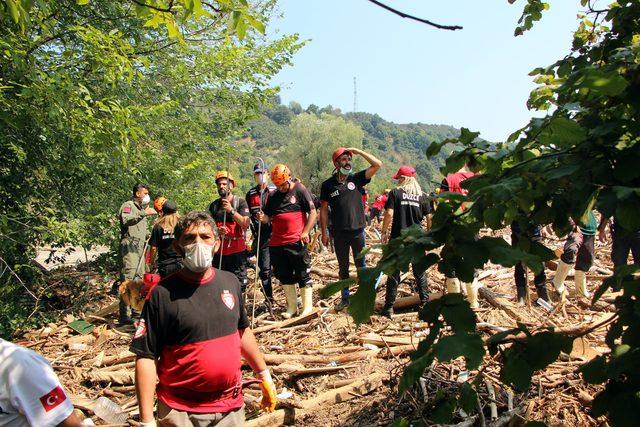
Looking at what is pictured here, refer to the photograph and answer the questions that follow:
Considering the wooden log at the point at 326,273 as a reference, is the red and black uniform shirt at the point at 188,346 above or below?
above

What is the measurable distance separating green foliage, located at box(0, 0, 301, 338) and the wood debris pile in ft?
5.92

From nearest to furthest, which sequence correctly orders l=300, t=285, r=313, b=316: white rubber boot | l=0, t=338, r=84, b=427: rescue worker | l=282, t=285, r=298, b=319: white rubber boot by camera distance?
1. l=0, t=338, r=84, b=427: rescue worker
2. l=300, t=285, r=313, b=316: white rubber boot
3. l=282, t=285, r=298, b=319: white rubber boot

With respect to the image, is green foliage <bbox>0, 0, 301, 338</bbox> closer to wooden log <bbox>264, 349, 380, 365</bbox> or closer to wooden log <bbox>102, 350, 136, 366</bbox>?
wooden log <bbox>102, 350, 136, 366</bbox>

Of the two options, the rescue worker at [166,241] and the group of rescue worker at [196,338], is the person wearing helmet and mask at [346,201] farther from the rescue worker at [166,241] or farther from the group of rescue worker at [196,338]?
the rescue worker at [166,241]

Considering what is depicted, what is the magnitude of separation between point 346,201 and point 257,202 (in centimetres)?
184

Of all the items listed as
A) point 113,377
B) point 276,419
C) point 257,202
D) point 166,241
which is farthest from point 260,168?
point 276,419

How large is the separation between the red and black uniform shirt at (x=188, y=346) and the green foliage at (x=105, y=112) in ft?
5.46

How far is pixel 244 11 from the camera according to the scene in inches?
114

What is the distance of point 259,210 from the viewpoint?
8203 millimetres

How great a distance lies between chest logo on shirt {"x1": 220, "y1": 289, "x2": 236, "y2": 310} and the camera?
305cm

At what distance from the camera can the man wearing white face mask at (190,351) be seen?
2.81 metres

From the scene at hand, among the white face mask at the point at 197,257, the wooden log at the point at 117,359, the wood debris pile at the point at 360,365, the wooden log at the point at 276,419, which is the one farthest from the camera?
the wooden log at the point at 117,359

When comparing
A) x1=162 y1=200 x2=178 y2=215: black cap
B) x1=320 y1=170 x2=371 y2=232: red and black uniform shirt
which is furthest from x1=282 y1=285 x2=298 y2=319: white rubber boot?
x1=162 y1=200 x2=178 y2=215: black cap

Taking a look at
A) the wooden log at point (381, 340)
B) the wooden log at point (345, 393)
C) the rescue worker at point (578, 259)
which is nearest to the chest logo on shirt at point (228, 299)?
the wooden log at point (345, 393)
